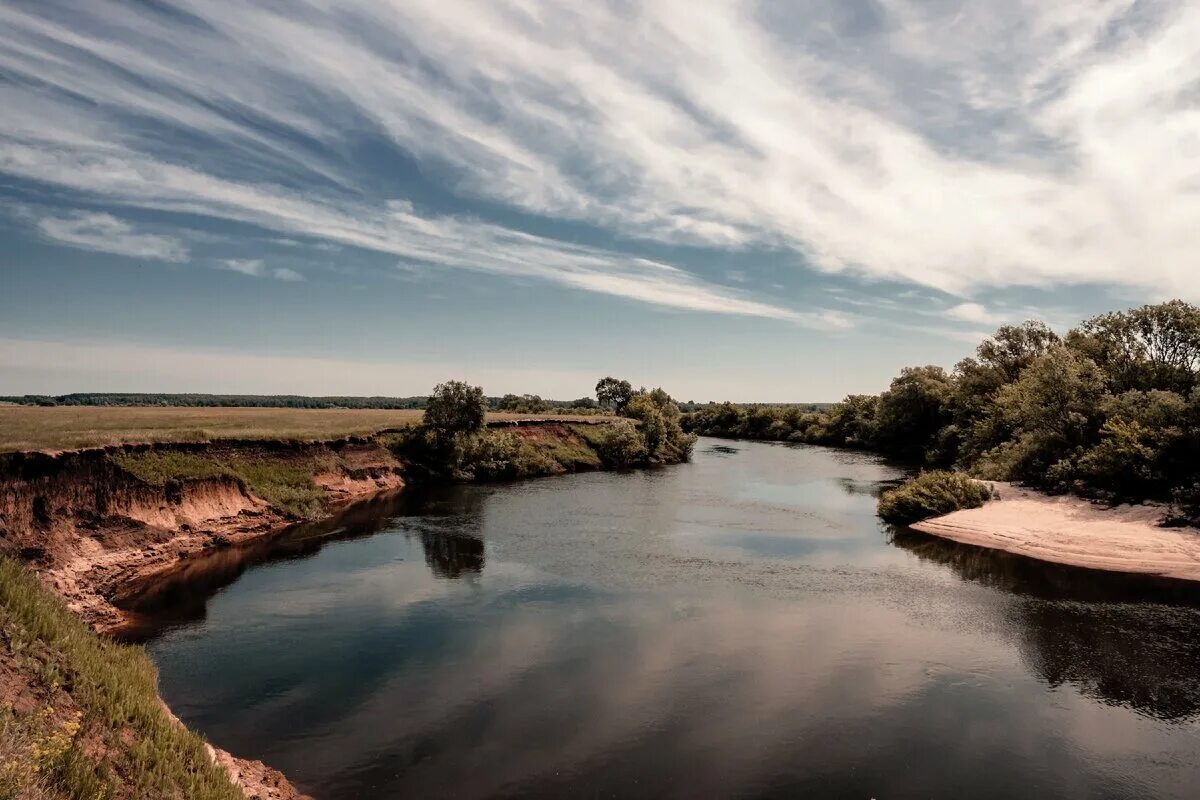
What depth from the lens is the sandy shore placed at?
110 ft

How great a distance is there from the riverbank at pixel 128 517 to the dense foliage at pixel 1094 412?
163ft

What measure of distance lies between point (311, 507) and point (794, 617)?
122 feet

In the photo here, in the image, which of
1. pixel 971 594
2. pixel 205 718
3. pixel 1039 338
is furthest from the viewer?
pixel 1039 338

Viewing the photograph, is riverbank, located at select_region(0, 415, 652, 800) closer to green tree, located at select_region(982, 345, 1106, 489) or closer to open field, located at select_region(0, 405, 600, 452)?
open field, located at select_region(0, 405, 600, 452)

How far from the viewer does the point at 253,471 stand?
156ft

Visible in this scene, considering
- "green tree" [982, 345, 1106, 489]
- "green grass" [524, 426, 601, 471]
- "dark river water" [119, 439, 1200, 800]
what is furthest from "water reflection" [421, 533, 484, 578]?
"green tree" [982, 345, 1106, 489]

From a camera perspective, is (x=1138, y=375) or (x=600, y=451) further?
(x=600, y=451)

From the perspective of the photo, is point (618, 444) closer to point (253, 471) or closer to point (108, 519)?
point (253, 471)

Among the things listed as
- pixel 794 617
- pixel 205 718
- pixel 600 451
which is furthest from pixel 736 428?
pixel 205 718

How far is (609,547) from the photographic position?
1545 inches

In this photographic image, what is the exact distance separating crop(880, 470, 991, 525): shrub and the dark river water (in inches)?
256

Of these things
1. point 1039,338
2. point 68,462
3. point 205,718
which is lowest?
point 205,718

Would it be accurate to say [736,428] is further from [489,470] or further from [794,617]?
[794,617]

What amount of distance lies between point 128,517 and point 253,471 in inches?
545
